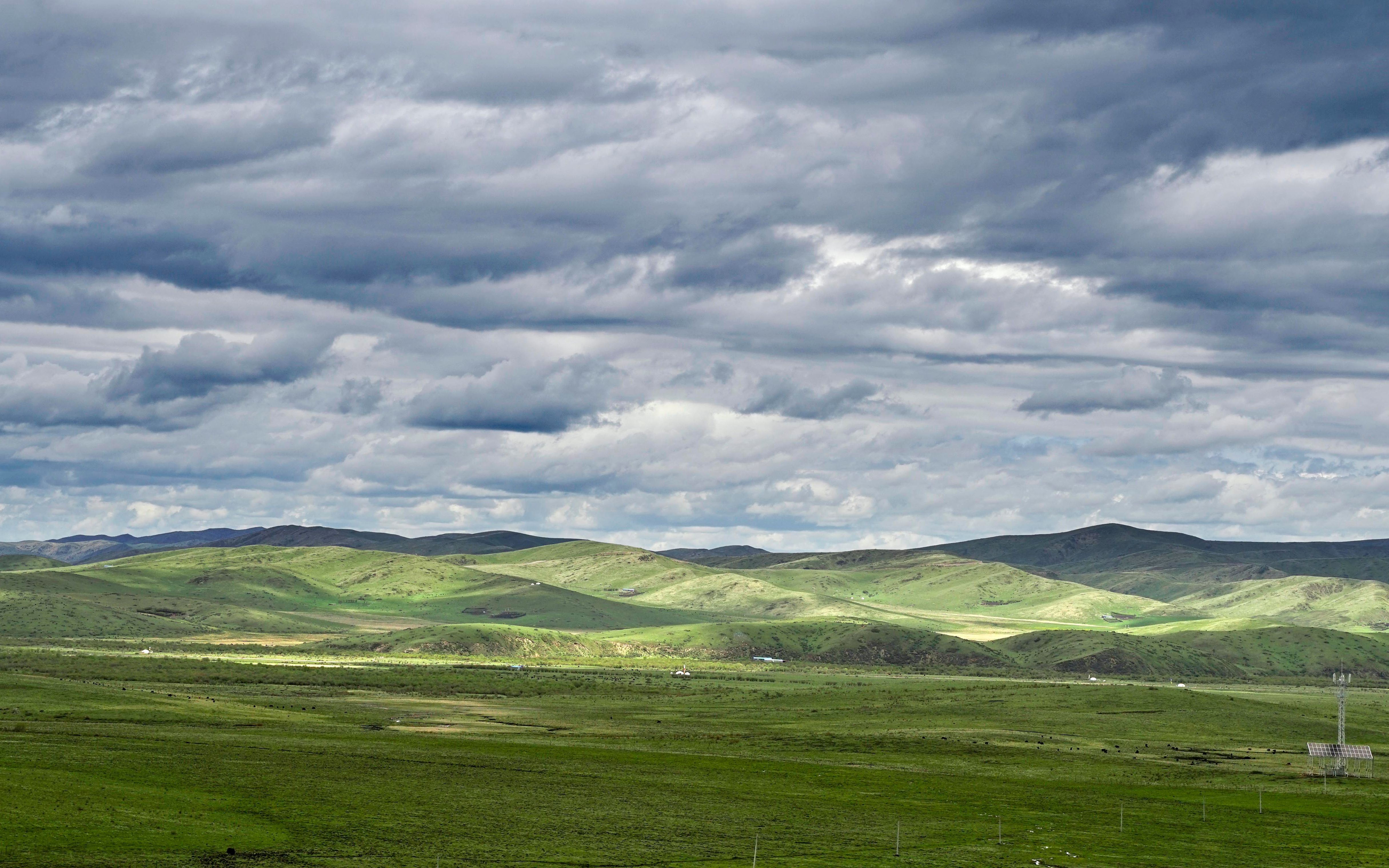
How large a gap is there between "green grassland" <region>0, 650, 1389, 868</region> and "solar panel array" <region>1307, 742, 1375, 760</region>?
2795 mm

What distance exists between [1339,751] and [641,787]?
213 ft

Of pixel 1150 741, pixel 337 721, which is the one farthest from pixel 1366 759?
pixel 337 721

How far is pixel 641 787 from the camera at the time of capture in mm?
92250

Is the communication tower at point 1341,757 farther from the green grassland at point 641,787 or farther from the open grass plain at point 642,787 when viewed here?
the green grassland at point 641,787

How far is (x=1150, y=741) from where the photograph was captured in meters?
146

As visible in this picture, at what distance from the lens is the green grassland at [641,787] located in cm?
6419

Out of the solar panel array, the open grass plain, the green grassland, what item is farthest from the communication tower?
the green grassland

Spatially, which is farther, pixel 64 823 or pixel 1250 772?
pixel 1250 772

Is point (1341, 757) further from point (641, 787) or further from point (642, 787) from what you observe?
point (641, 787)

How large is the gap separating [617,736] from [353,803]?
62841 millimetres

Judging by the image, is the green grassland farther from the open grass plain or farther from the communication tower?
the communication tower

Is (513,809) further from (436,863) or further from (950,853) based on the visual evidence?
(950,853)

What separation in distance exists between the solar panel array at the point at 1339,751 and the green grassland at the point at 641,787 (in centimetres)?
279

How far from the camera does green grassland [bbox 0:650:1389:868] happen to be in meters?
64.2
